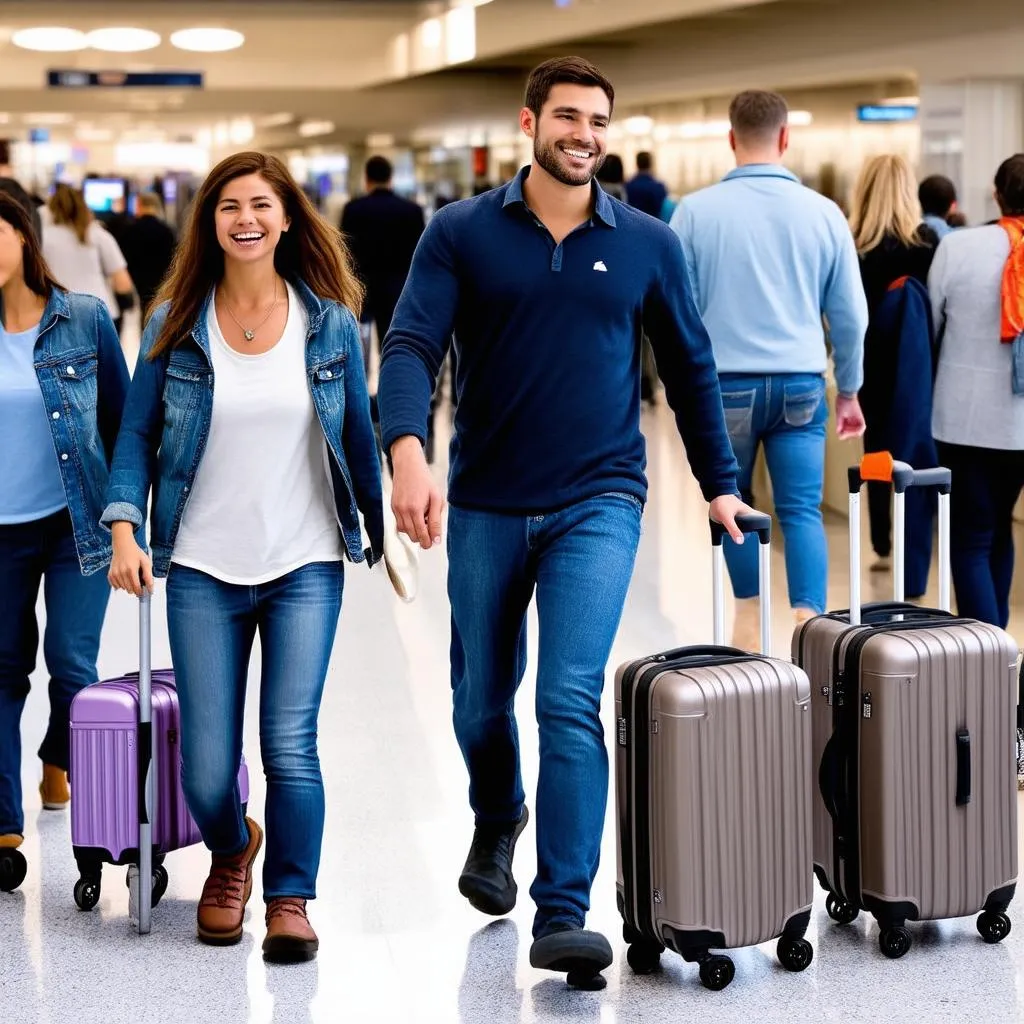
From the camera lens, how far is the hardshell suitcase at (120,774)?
3.73 metres

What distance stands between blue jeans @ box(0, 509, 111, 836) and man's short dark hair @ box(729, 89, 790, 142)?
2732mm

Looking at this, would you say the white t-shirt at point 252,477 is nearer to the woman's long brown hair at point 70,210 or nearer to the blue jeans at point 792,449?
A: the blue jeans at point 792,449

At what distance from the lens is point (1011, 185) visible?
515 cm

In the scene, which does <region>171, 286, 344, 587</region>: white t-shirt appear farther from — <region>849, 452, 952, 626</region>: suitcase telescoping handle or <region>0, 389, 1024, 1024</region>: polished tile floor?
<region>849, 452, 952, 626</region>: suitcase telescoping handle

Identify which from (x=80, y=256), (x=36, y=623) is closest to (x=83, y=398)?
(x=36, y=623)

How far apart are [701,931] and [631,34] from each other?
16.4m

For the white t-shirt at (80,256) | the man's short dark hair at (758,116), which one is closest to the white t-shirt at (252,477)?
the man's short dark hair at (758,116)

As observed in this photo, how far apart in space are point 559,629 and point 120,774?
3.43 feet

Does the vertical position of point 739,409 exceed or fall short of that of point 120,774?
it exceeds it

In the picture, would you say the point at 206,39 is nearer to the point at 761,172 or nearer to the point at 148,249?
the point at 148,249

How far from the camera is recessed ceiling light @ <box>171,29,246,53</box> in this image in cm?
2016

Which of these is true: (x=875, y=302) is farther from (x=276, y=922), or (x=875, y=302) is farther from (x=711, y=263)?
(x=276, y=922)

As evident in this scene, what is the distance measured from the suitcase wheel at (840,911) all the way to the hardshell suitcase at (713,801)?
0.84 ft

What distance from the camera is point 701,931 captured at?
329 centimetres
